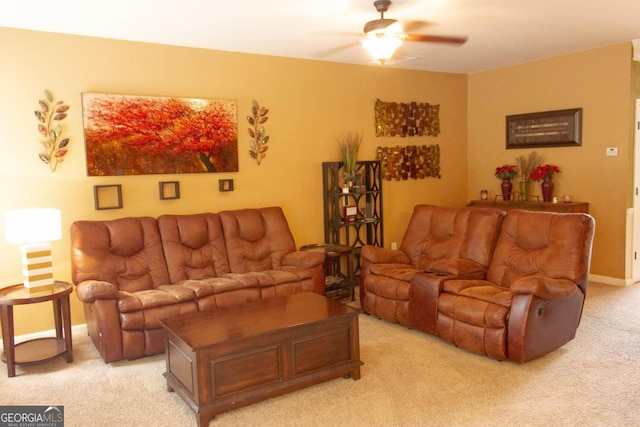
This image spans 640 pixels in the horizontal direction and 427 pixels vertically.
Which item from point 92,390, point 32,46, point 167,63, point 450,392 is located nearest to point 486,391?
point 450,392

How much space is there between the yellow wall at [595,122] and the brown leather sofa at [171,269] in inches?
126

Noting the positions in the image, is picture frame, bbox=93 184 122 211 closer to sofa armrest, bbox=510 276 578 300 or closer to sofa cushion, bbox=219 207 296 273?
sofa cushion, bbox=219 207 296 273

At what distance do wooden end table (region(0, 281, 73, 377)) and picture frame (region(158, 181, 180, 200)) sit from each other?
1.21m

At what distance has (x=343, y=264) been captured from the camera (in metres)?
5.97

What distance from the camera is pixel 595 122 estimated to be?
5676 millimetres

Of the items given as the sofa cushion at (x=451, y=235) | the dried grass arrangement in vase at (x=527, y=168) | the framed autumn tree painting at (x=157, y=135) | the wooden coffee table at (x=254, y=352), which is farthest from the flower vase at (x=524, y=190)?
the wooden coffee table at (x=254, y=352)

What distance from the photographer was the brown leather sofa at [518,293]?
3557 millimetres

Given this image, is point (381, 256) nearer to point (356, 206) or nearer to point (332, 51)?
point (356, 206)

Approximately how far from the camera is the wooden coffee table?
293 cm

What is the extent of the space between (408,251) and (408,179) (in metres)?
1.61

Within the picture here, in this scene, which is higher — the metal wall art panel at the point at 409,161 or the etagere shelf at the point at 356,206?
the metal wall art panel at the point at 409,161

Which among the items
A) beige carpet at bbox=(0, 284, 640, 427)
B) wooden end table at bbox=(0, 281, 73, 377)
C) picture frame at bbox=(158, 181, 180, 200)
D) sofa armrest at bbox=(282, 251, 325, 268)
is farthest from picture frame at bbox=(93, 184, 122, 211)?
sofa armrest at bbox=(282, 251, 325, 268)

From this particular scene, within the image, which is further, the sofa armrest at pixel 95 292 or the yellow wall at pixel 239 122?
the yellow wall at pixel 239 122

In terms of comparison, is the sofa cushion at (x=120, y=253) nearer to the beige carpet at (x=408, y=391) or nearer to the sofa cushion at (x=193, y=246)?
the sofa cushion at (x=193, y=246)
